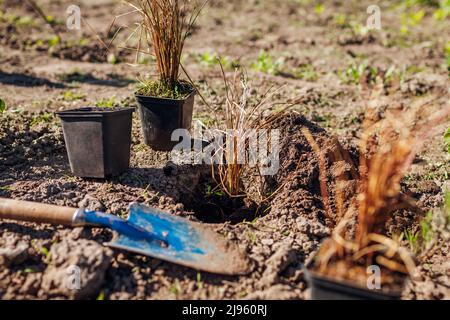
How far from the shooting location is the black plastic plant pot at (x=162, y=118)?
3277 mm

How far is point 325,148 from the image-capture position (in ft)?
10.3

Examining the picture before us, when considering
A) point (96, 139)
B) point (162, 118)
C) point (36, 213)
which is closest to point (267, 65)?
point (162, 118)

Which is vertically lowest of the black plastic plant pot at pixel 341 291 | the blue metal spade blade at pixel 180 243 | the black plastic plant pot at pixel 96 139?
the blue metal spade blade at pixel 180 243

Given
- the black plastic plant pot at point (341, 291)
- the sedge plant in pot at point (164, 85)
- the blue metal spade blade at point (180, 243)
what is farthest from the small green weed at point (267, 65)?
the black plastic plant pot at point (341, 291)

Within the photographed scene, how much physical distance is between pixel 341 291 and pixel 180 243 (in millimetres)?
896

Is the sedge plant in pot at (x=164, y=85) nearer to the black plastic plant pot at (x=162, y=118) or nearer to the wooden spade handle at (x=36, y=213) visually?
the black plastic plant pot at (x=162, y=118)

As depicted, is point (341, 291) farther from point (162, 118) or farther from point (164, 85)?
point (164, 85)

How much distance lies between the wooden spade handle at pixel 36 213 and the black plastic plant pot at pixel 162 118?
100 centimetres

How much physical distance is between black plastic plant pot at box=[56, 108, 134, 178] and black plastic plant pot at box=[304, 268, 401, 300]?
1529 mm

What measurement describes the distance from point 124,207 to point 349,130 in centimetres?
219

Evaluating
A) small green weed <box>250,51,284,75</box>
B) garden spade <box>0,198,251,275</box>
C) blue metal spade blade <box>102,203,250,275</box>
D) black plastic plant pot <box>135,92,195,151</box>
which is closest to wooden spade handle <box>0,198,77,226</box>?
garden spade <box>0,198,251,275</box>

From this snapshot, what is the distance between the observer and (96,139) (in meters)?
2.94
